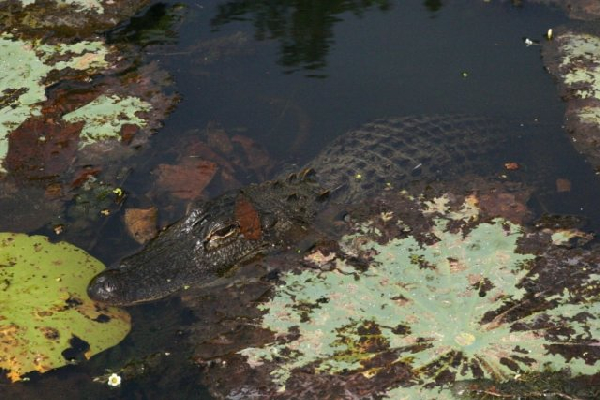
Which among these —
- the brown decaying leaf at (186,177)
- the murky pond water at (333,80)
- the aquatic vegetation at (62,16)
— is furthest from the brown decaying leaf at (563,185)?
the aquatic vegetation at (62,16)

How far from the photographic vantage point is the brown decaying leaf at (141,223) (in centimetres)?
440

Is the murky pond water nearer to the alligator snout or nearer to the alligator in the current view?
the alligator

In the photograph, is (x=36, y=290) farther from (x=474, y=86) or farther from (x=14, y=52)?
(x=474, y=86)

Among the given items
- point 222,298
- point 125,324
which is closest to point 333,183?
point 222,298

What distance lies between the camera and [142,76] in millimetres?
5344

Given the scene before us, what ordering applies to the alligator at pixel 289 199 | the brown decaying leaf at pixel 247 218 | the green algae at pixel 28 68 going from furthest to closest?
1. the green algae at pixel 28 68
2. the brown decaying leaf at pixel 247 218
3. the alligator at pixel 289 199

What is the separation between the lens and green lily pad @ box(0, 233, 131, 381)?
3541 millimetres

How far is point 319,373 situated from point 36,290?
1.47m

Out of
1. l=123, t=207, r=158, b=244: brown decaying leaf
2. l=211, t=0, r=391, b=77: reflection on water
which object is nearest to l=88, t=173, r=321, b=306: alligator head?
l=123, t=207, r=158, b=244: brown decaying leaf

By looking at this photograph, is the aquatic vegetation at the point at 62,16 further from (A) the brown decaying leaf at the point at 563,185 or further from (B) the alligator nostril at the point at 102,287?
(A) the brown decaying leaf at the point at 563,185

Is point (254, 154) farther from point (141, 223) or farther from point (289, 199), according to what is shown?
point (141, 223)

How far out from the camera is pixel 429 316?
3428 mm

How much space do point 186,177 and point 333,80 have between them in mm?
1355

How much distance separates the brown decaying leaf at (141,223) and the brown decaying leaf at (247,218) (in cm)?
49
